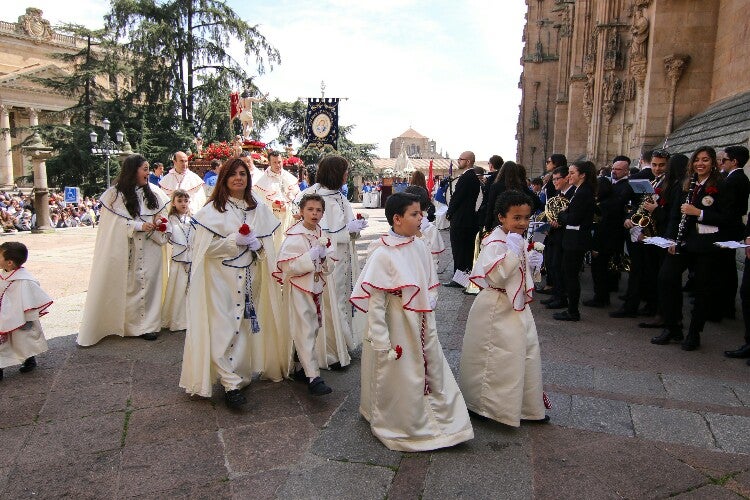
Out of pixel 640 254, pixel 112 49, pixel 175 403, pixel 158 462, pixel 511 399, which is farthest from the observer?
pixel 112 49

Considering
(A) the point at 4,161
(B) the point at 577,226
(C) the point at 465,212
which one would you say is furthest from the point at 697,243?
(A) the point at 4,161

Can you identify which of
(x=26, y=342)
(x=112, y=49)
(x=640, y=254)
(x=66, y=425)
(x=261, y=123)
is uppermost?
(x=112, y=49)

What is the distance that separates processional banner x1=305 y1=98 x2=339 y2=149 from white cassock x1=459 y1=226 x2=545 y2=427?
16747mm

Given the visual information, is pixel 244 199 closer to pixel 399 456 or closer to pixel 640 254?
pixel 399 456

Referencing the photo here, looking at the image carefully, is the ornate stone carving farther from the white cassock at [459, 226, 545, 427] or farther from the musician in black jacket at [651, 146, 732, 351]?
the white cassock at [459, 226, 545, 427]

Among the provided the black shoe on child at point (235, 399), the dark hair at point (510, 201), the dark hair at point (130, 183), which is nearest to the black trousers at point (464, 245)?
the dark hair at point (510, 201)

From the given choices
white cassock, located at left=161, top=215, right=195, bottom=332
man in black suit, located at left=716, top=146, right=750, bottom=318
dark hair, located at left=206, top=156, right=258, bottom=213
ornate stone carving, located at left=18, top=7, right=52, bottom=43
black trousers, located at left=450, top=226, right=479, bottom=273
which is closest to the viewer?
dark hair, located at left=206, top=156, right=258, bottom=213

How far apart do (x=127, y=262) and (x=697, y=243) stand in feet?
19.0

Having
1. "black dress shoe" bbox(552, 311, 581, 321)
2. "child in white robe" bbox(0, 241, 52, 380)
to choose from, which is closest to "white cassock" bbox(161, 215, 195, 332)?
"child in white robe" bbox(0, 241, 52, 380)

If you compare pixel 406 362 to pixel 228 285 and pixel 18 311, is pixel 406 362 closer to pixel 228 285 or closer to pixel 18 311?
pixel 228 285

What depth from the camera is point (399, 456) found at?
321 cm

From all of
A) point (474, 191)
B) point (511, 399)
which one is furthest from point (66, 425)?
point (474, 191)

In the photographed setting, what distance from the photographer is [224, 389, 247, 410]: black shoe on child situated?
385 cm

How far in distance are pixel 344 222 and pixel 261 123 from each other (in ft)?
96.6
